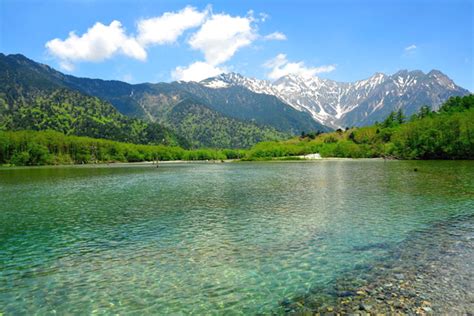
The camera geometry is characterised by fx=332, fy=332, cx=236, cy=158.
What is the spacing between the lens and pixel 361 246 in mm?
23219

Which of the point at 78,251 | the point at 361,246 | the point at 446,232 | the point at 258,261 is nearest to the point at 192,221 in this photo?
the point at 78,251

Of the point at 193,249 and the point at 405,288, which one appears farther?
the point at 193,249

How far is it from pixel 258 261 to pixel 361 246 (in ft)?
25.5

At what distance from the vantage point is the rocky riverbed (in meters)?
13.8

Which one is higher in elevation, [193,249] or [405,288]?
[405,288]

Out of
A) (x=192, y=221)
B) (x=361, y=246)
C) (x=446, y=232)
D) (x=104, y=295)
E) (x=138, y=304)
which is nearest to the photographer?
(x=138, y=304)

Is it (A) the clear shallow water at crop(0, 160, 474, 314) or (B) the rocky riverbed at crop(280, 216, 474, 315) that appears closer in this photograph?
(B) the rocky riverbed at crop(280, 216, 474, 315)

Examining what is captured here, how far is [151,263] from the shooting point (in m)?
20.8

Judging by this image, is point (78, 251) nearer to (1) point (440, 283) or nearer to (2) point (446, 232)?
(1) point (440, 283)

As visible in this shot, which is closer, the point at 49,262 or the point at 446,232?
the point at 49,262

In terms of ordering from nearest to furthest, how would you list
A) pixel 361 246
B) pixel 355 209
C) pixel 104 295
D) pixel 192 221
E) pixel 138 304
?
pixel 138 304 → pixel 104 295 → pixel 361 246 → pixel 192 221 → pixel 355 209

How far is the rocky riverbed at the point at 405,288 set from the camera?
Answer: 1376 centimetres

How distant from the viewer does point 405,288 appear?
15750mm

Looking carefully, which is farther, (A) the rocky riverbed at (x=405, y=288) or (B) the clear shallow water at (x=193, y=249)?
(B) the clear shallow water at (x=193, y=249)
